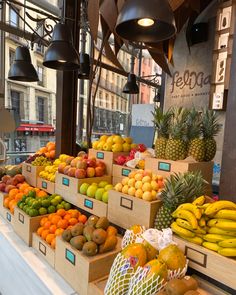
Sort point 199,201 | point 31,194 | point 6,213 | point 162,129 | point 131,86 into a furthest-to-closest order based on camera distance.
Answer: point 131,86 < point 6,213 < point 31,194 < point 162,129 < point 199,201

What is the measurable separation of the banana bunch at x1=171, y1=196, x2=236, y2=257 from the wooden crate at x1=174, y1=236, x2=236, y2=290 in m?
0.02

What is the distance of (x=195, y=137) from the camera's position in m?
1.61

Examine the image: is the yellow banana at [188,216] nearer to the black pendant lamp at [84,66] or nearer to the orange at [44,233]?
the orange at [44,233]

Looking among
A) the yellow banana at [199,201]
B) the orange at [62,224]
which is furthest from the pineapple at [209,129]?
the orange at [62,224]

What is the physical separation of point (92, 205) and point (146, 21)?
123 cm

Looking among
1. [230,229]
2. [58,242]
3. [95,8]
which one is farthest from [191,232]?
[95,8]

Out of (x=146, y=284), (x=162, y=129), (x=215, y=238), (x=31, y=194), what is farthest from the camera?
(x=31, y=194)

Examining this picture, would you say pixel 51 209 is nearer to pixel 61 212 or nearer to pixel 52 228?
pixel 61 212

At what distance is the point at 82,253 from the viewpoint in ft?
4.26

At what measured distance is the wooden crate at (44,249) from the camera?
1529 mm

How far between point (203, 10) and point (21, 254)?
4.07 m

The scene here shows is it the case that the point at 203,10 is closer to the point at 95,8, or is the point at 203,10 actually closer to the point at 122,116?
the point at 95,8

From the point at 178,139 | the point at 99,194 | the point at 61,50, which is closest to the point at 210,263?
the point at 178,139

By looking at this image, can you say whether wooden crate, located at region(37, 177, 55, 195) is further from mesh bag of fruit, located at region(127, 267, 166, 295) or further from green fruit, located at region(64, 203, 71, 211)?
mesh bag of fruit, located at region(127, 267, 166, 295)
